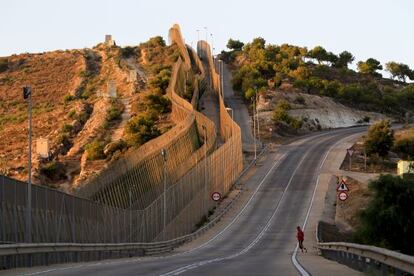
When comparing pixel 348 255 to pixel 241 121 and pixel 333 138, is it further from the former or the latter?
pixel 241 121

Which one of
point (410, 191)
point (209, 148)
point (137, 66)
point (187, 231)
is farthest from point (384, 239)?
point (137, 66)

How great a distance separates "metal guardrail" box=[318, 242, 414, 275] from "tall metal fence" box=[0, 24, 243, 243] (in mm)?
11389

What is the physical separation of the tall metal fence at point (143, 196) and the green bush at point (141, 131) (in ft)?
13.9

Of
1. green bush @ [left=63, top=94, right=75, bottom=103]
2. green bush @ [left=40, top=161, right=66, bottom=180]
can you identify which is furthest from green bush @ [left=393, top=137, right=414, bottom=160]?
green bush @ [left=40, top=161, right=66, bottom=180]

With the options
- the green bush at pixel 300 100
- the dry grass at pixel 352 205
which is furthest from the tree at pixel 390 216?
the green bush at pixel 300 100

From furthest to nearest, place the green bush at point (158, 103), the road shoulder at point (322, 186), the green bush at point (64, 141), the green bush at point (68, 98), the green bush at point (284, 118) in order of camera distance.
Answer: the green bush at point (284, 118), the green bush at point (68, 98), the green bush at point (158, 103), the green bush at point (64, 141), the road shoulder at point (322, 186)

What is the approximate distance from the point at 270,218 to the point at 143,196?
18759 mm

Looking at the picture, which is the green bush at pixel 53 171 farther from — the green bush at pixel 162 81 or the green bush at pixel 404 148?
the green bush at pixel 404 148

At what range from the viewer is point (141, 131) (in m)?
99.6

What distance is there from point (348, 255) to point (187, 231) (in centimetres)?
4028

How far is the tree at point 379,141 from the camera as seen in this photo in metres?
118

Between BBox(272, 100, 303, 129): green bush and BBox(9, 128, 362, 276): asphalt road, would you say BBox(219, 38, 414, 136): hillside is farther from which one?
BBox(9, 128, 362, 276): asphalt road

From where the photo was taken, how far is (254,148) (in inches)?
4761

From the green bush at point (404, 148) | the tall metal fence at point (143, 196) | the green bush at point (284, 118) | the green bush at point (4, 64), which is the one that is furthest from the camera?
the green bush at point (4, 64)
